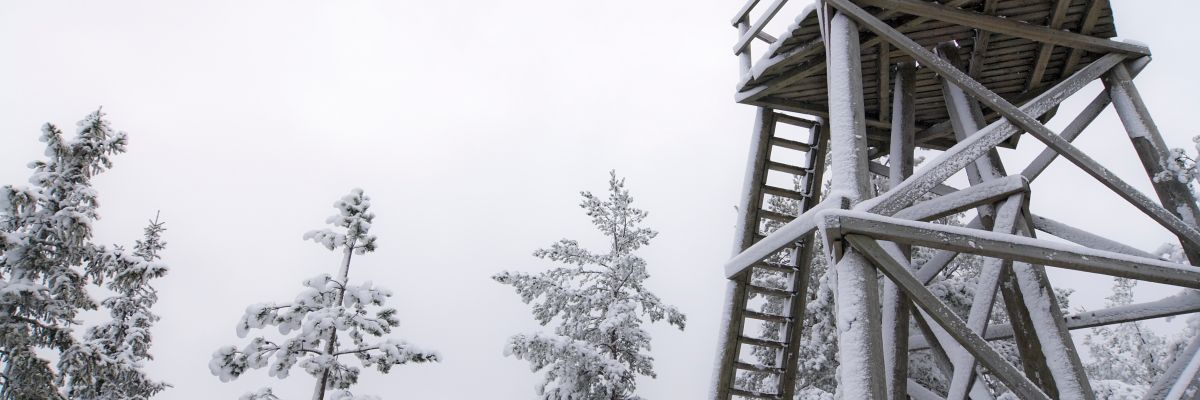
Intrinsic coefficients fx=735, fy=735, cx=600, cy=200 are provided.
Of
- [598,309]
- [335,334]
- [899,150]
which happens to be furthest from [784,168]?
[598,309]

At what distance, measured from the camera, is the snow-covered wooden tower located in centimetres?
420

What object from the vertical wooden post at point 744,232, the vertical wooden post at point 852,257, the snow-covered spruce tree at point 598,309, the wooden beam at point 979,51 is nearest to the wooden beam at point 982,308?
the vertical wooden post at point 852,257

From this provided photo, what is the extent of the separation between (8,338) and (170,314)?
14130cm

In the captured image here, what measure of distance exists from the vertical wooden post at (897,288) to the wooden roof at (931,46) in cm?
18

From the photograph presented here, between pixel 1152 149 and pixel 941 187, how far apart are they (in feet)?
6.60

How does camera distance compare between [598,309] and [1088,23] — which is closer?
[1088,23]

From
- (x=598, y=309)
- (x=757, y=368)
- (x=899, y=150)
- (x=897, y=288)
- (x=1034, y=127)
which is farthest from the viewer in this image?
(x=598, y=309)

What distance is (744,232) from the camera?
23.6 ft

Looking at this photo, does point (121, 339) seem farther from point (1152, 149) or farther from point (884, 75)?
point (1152, 149)

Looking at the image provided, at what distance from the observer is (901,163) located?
259 inches

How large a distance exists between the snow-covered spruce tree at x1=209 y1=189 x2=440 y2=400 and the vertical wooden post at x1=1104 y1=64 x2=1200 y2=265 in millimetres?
7271

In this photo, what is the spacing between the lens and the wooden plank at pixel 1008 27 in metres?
5.50

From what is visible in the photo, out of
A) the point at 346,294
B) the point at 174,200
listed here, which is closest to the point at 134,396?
the point at 346,294

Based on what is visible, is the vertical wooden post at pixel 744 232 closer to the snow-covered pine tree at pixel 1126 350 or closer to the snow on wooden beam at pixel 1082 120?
the snow on wooden beam at pixel 1082 120
